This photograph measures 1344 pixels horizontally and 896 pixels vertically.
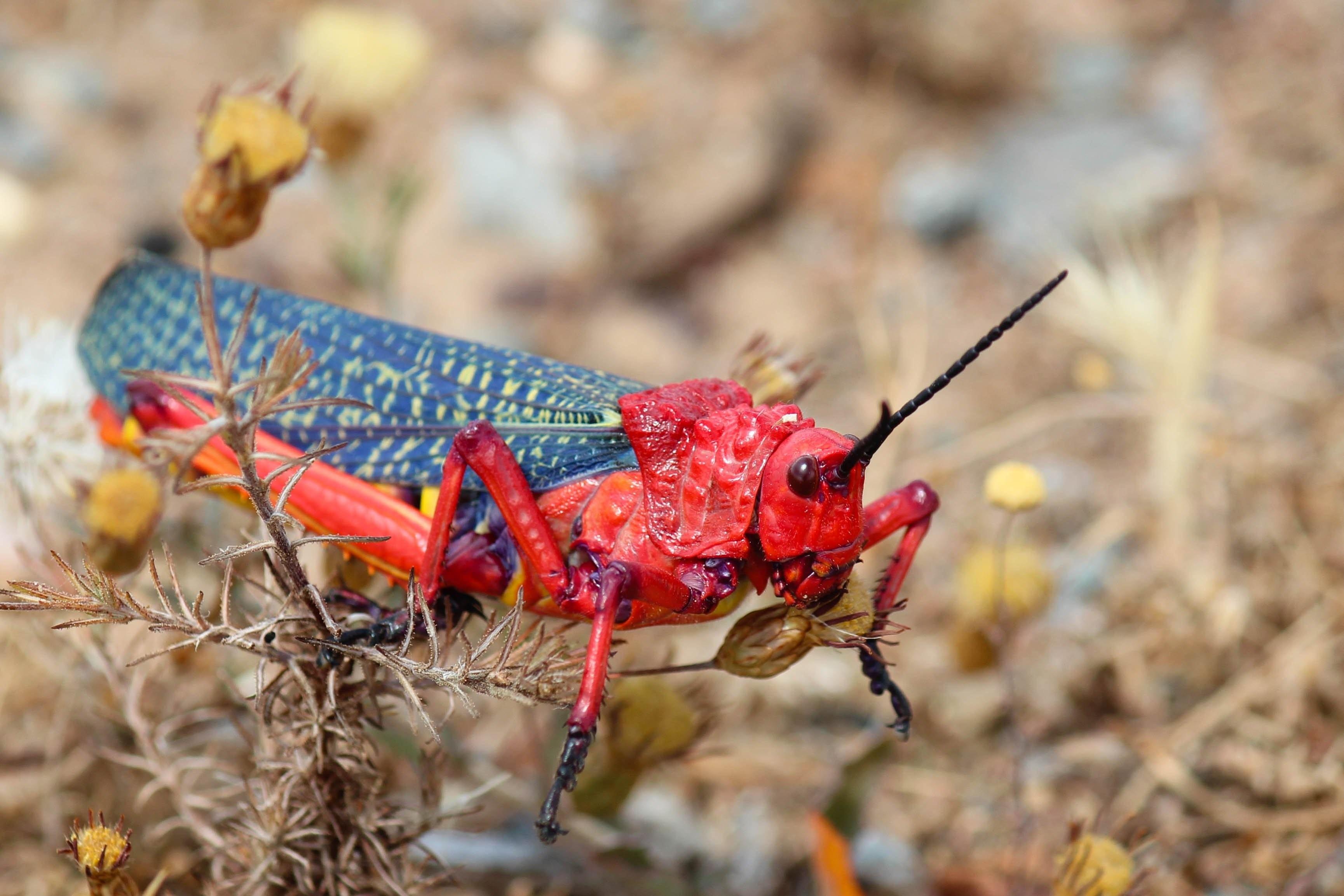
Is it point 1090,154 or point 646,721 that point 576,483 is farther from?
point 1090,154

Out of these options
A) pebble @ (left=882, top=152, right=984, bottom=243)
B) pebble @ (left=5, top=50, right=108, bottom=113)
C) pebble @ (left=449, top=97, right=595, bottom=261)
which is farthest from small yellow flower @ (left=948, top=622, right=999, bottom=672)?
pebble @ (left=5, top=50, right=108, bottom=113)

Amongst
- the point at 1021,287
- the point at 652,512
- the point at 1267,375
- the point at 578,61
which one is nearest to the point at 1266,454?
the point at 1267,375

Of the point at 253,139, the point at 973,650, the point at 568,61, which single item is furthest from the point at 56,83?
the point at 973,650

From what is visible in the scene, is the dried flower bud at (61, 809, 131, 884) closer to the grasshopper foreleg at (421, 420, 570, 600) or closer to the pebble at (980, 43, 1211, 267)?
the grasshopper foreleg at (421, 420, 570, 600)

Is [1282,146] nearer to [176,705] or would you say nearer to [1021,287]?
[1021,287]

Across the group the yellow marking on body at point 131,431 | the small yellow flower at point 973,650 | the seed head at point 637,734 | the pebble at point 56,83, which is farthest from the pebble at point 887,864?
the pebble at point 56,83
